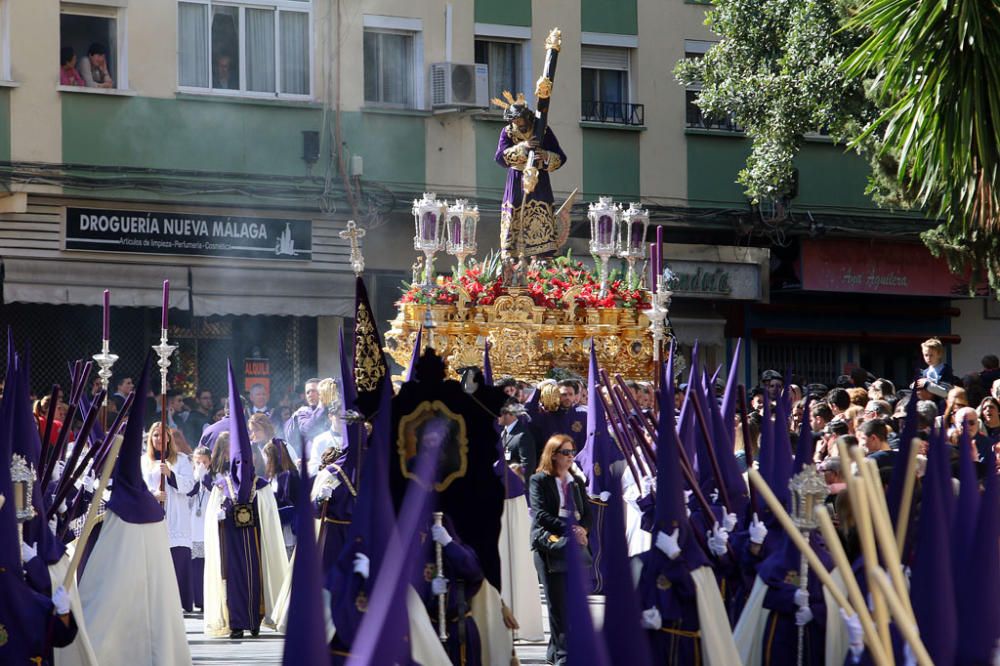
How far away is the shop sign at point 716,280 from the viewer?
2412 centimetres

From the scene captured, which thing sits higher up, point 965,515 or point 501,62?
point 501,62

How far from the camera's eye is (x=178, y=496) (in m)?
13.1

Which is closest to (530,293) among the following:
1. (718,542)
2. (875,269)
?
(718,542)

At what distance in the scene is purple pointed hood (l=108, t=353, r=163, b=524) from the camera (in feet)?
29.0

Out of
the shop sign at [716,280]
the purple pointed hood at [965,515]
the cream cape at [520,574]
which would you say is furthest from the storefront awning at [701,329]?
the purple pointed hood at [965,515]

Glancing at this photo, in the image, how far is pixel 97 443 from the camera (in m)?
9.66

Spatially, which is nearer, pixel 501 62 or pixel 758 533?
pixel 758 533

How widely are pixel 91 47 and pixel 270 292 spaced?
12.0 feet

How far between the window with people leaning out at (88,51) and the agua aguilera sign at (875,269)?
10.1 m

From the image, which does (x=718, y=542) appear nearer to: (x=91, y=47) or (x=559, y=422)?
(x=559, y=422)

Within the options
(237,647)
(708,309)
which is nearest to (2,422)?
(237,647)

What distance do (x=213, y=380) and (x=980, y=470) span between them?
45.8ft

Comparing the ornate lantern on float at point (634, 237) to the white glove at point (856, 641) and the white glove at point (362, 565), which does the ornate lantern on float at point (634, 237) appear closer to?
the white glove at point (362, 565)

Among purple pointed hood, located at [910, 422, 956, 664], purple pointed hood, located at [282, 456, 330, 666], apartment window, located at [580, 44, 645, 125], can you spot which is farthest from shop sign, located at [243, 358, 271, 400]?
purple pointed hood, located at [282, 456, 330, 666]
